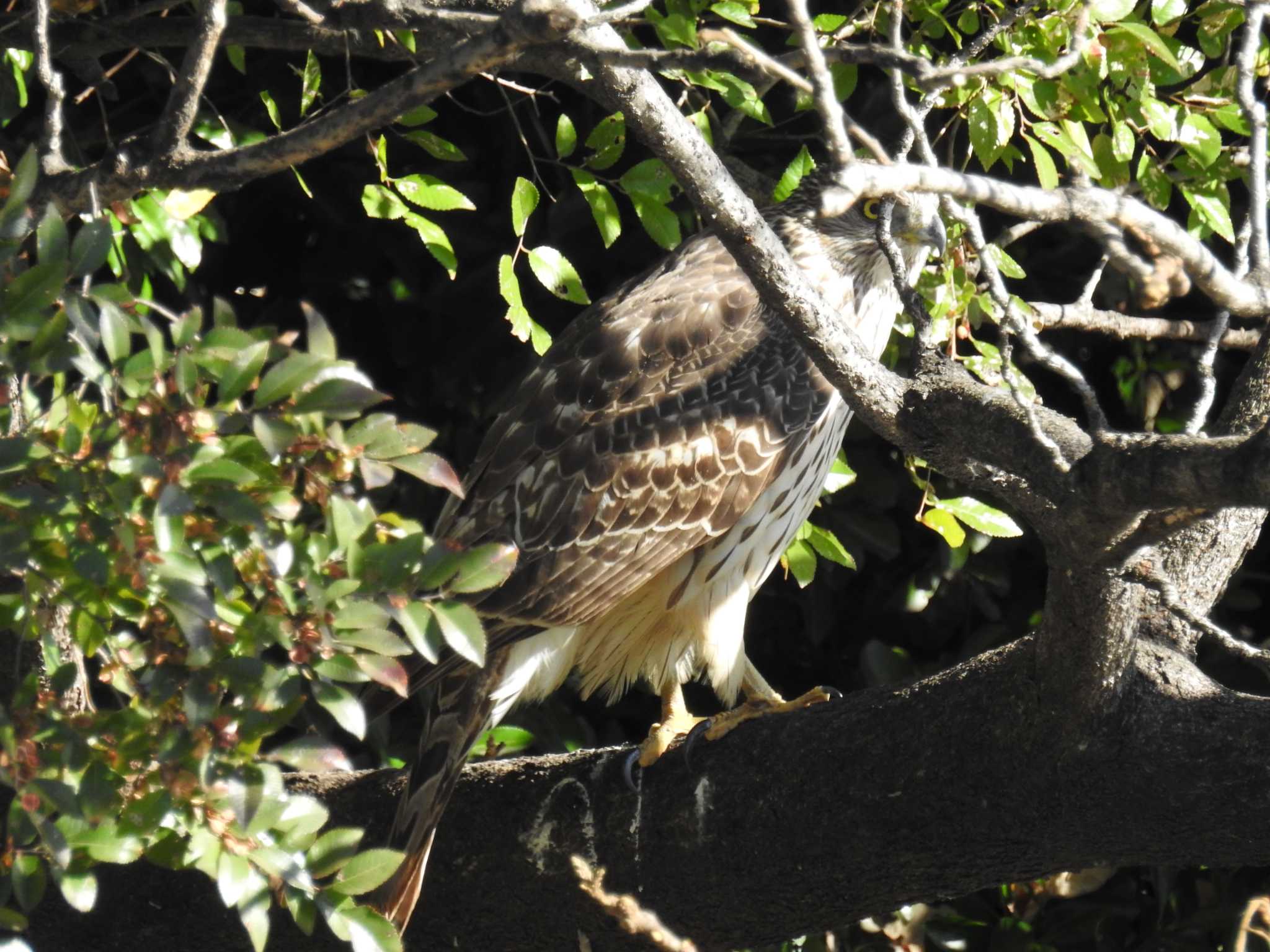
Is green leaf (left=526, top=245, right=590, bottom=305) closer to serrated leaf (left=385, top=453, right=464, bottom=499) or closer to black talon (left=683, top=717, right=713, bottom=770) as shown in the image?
black talon (left=683, top=717, right=713, bottom=770)

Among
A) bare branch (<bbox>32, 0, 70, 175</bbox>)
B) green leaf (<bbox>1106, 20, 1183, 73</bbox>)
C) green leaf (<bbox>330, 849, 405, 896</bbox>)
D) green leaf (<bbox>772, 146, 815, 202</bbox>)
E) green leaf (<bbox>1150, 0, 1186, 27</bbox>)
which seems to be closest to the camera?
green leaf (<bbox>330, 849, 405, 896</bbox>)

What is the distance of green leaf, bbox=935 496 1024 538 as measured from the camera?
3295 millimetres

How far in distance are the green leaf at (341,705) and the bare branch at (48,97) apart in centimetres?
103

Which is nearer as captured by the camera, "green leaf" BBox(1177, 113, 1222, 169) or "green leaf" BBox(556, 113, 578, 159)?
"green leaf" BBox(1177, 113, 1222, 169)

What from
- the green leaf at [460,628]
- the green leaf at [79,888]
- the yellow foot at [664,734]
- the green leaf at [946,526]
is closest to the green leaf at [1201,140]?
the green leaf at [946,526]

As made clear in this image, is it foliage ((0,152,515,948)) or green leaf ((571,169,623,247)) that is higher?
foliage ((0,152,515,948))

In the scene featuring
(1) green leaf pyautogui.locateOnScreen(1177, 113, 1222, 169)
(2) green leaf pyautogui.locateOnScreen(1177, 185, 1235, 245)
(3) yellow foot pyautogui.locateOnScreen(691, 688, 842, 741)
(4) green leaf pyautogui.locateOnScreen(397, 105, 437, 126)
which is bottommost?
(3) yellow foot pyautogui.locateOnScreen(691, 688, 842, 741)

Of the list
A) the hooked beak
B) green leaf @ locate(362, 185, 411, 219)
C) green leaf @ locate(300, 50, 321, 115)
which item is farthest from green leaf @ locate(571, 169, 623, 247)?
the hooked beak

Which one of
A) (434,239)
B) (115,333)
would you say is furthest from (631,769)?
(115,333)

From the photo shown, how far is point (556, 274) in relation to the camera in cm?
314

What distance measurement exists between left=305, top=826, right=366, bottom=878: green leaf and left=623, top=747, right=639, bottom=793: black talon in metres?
0.92

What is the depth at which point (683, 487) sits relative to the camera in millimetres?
3354

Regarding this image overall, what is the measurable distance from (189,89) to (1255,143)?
150cm

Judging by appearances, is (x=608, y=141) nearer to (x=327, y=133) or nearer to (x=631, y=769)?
(x=327, y=133)
